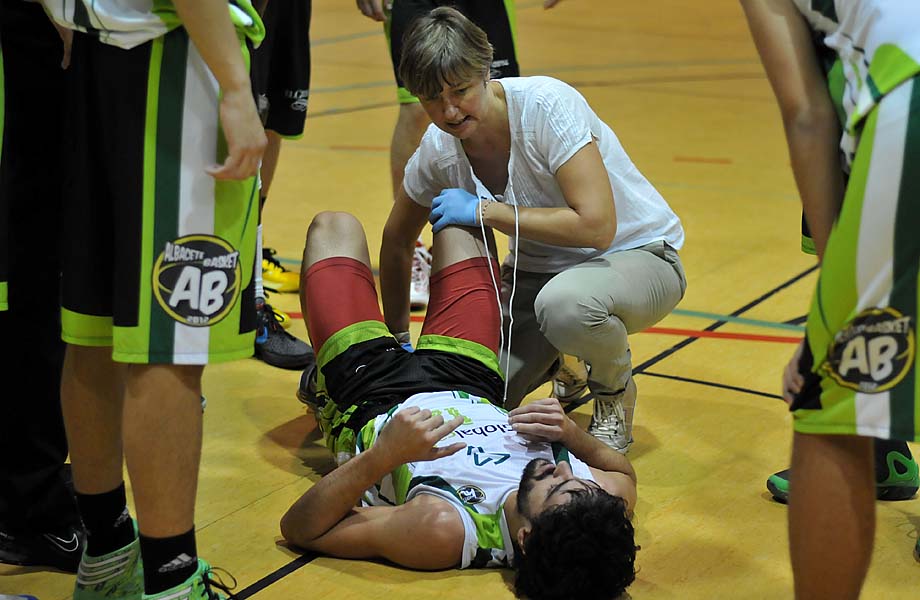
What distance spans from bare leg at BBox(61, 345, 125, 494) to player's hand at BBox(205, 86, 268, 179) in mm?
423

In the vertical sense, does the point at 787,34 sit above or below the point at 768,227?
above

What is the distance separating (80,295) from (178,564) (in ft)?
1.48

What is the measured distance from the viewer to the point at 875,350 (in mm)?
1558

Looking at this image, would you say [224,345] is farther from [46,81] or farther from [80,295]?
[46,81]

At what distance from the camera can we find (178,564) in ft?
6.23

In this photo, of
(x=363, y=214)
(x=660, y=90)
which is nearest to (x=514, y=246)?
(x=363, y=214)

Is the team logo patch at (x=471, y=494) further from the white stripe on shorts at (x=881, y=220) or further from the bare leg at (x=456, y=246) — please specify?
the white stripe on shorts at (x=881, y=220)

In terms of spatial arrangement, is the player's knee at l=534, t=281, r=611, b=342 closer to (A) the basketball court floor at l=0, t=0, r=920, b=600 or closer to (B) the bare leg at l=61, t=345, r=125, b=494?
(A) the basketball court floor at l=0, t=0, r=920, b=600

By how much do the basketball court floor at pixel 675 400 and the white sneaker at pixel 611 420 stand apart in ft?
0.25

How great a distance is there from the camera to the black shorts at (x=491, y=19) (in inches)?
150

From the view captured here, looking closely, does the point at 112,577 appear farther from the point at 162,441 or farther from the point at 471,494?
the point at 471,494

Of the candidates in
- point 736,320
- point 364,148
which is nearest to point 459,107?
point 736,320

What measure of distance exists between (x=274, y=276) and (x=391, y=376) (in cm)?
161

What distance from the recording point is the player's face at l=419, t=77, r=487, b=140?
2691 mm
